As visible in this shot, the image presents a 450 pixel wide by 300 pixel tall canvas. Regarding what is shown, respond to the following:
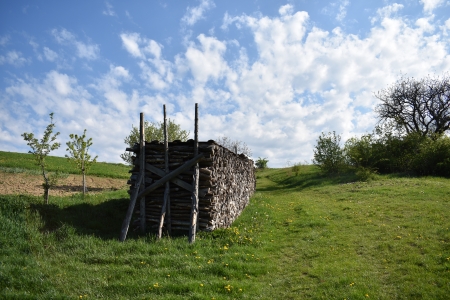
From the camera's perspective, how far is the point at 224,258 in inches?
283

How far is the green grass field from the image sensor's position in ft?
18.5

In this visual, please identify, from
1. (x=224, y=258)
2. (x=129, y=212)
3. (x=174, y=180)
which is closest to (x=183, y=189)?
(x=174, y=180)

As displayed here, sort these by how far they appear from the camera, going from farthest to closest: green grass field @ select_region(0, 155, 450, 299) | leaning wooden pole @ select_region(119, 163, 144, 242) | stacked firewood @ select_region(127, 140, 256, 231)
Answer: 1. stacked firewood @ select_region(127, 140, 256, 231)
2. leaning wooden pole @ select_region(119, 163, 144, 242)
3. green grass field @ select_region(0, 155, 450, 299)

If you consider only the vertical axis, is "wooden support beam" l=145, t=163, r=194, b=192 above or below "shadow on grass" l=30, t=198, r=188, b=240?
above

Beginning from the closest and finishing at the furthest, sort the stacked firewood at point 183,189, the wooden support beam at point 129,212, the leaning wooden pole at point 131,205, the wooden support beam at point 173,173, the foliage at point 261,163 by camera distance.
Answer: the wooden support beam at point 129,212, the leaning wooden pole at point 131,205, the wooden support beam at point 173,173, the stacked firewood at point 183,189, the foliage at point 261,163

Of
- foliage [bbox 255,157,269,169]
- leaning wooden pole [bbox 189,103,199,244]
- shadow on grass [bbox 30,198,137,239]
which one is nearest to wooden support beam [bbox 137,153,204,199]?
leaning wooden pole [bbox 189,103,199,244]

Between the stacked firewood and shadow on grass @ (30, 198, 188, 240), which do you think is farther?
the stacked firewood

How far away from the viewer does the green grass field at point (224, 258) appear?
5648 mm

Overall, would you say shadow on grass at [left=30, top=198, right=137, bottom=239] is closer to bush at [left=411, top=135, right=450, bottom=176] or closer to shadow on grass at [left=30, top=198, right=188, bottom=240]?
shadow on grass at [left=30, top=198, right=188, bottom=240]

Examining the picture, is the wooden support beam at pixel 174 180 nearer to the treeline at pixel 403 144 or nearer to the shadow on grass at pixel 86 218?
the shadow on grass at pixel 86 218

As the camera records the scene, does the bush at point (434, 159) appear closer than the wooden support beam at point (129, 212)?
No

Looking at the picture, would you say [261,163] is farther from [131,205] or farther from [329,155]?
[131,205]

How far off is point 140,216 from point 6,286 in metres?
4.56

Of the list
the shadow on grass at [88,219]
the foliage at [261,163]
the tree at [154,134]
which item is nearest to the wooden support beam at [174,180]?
the shadow on grass at [88,219]
